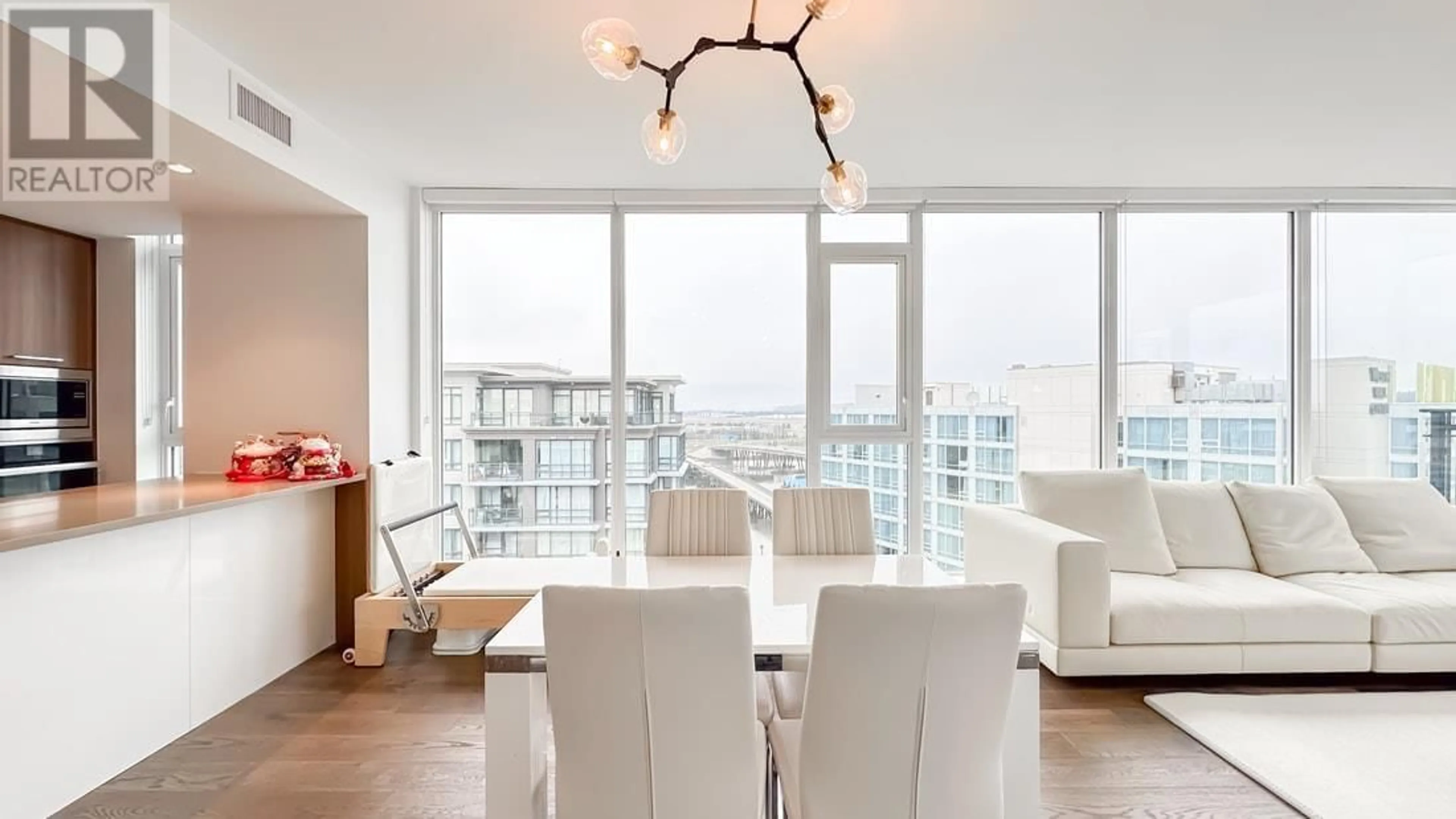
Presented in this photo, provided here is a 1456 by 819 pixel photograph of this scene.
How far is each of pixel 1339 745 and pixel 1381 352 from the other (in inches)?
121

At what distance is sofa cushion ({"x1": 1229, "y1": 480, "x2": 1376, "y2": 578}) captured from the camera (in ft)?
11.6

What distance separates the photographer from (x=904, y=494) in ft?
14.8

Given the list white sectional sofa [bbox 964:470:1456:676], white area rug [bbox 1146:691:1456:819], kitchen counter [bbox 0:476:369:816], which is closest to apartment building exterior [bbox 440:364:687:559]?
kitchen counter [bbox 0:476:369:816]

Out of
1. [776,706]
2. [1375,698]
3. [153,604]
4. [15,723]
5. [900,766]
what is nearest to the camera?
[900,766]

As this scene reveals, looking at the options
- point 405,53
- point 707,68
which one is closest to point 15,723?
point 405,53

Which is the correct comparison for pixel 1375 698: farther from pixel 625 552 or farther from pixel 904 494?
pixel 625 552

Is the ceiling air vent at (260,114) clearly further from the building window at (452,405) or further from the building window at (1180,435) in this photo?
the building window at (1180,435)

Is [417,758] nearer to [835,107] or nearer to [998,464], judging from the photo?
[835,107]

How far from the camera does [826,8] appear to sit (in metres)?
1.89

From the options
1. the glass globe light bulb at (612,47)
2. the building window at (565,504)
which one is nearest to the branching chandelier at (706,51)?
the glass globe light bulb at (612,47)

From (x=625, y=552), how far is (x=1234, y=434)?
3.87 meters

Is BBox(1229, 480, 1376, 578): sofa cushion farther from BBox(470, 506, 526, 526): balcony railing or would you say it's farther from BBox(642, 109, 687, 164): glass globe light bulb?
BBox(470, 506, 526, 526): balcony railing

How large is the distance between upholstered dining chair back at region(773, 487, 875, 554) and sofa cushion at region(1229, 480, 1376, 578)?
7.34ft

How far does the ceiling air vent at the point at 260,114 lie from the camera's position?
2.69m
